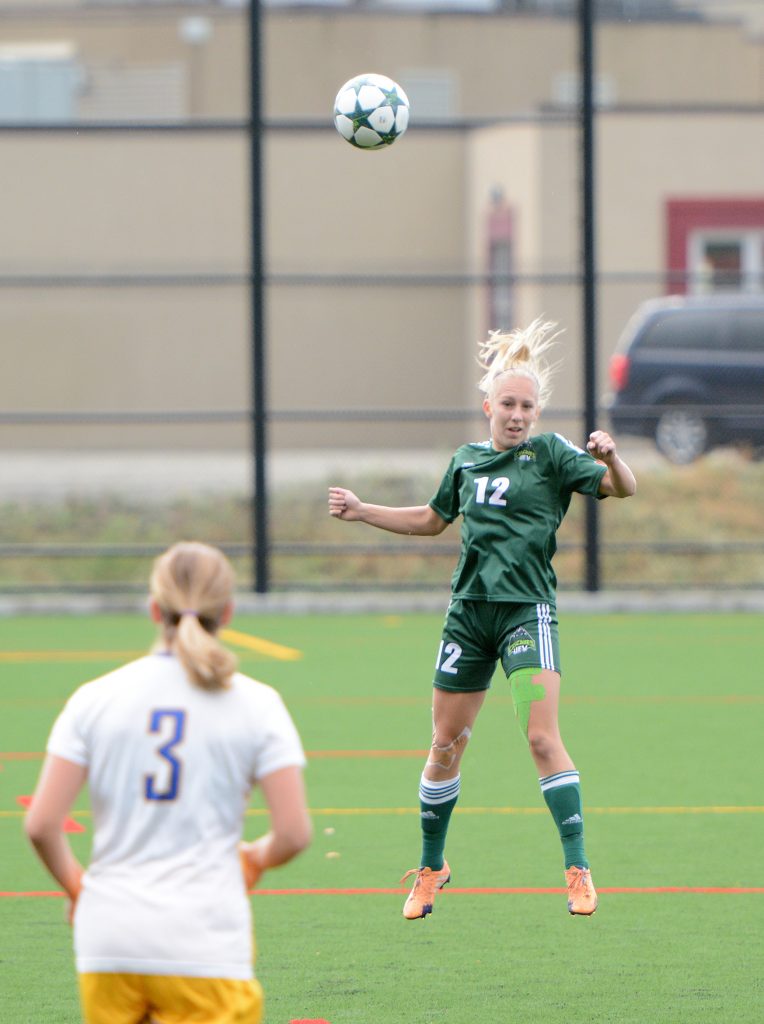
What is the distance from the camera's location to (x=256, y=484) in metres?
14.5

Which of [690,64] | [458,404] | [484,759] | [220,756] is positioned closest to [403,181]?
[458,404]

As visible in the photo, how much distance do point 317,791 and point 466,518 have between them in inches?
94.9

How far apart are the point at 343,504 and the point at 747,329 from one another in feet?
45.4

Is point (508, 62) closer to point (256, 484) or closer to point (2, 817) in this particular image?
point (256, 484)

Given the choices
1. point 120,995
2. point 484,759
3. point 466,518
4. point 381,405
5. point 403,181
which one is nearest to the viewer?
point 120,995

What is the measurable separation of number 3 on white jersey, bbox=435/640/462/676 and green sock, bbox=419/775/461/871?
14.8 inches

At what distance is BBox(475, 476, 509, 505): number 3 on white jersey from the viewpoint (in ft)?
20.1

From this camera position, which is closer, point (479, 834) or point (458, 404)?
point (479, 834)

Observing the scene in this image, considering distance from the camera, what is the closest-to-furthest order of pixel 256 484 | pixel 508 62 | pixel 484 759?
pixel 484 759 < pixel 256 484 < pixel 508 62

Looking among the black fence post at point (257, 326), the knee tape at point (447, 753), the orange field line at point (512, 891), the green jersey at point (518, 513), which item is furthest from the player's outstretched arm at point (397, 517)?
the black fence post at point (257, 326)

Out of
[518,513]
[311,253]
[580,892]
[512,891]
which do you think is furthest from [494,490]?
[311,253]

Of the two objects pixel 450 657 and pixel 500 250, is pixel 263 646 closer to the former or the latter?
pixel 450 657

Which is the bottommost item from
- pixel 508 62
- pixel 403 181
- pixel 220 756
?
pixel 220 756

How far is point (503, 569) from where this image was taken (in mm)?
6047
